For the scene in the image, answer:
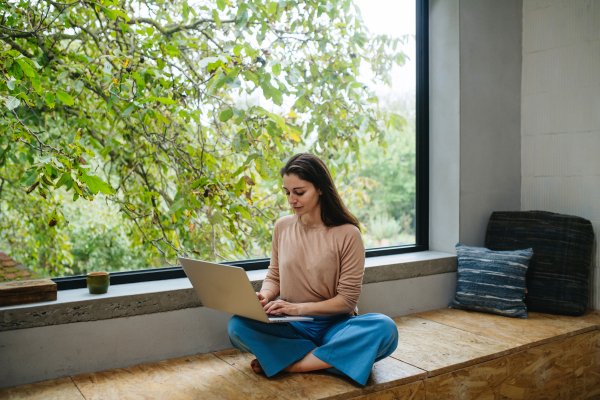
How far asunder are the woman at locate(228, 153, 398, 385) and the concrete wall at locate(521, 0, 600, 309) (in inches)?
67.9

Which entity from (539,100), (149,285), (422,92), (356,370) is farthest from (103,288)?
(539,100)

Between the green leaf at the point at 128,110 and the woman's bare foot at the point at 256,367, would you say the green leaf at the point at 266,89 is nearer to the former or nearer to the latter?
the green leaf at the point at 128,110

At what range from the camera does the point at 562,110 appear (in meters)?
2.92

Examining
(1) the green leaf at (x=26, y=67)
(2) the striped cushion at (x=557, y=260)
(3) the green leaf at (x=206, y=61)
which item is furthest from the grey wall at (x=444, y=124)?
(1) the green leaf at (x=26, y=67)

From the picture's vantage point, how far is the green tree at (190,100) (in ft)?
7.36

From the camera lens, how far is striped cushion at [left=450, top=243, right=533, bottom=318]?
2566 mm

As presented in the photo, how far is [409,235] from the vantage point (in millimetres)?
8164

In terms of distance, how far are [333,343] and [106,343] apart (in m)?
0.94

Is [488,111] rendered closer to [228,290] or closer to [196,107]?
[196,107]

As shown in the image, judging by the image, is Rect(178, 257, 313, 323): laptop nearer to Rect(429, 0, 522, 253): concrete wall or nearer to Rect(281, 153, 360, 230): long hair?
Rect(281, 153, 360, 230): long hair

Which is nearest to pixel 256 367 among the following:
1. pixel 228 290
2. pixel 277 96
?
pixel 228 290

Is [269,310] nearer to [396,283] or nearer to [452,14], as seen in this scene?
[396,283]

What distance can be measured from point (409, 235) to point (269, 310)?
673cm

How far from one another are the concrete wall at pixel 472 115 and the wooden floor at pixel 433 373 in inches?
26.9
